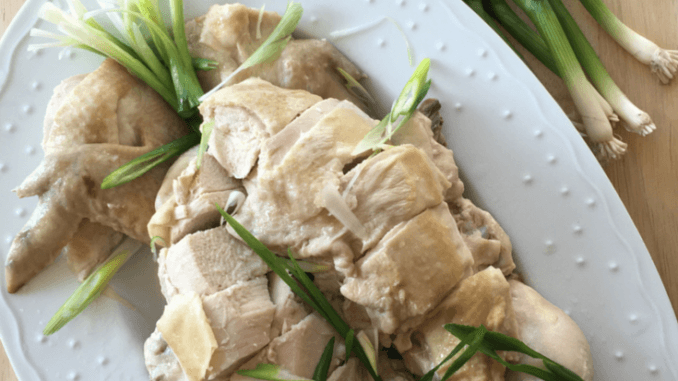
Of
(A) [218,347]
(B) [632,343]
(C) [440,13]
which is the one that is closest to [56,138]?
(A) [218,347]

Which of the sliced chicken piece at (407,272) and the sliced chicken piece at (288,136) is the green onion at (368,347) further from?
the sliced chicken piece at (288,136)

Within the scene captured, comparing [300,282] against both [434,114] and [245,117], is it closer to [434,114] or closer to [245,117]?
[245,117]

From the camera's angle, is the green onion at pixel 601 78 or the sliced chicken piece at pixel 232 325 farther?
the green onion at pixel 601 78

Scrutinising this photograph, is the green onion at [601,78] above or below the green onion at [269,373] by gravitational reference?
above

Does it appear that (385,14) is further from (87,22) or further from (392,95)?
(87,22)

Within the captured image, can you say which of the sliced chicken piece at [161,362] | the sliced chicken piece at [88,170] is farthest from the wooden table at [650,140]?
the sliced chicken piece at [161,362]

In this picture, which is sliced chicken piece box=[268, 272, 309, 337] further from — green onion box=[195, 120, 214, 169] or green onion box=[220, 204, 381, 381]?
green onion box=[195, 120, 214, 169]

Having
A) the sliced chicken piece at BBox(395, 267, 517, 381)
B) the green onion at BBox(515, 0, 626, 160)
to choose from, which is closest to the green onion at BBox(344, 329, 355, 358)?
the sliced chicken piece at BBox(395, 267, 517, 381)
